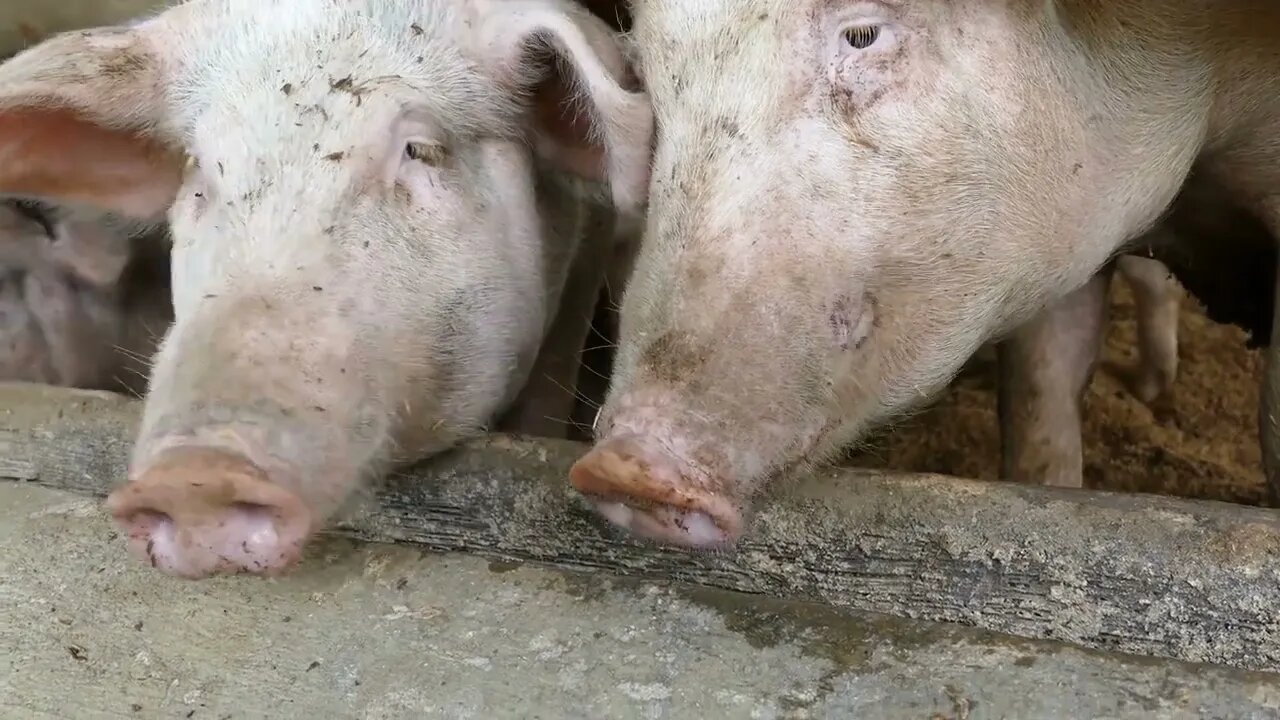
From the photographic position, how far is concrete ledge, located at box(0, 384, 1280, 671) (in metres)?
1.48

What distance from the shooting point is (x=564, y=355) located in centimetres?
293

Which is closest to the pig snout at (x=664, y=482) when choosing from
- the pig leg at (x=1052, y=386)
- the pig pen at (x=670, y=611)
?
the pig pen at (x=670, y=611)

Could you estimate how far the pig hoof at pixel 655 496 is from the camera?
4.92ft

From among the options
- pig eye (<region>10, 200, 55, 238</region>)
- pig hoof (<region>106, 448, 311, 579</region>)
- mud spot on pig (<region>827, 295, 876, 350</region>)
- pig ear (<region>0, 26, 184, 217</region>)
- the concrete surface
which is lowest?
the concrete surface

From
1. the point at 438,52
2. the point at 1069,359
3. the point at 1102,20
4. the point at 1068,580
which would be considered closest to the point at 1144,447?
the point at 1069,359

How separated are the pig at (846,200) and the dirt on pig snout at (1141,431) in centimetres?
128

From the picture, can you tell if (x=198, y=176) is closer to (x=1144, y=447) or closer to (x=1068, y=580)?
(x=1068, y=580)

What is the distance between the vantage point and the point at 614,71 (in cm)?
208

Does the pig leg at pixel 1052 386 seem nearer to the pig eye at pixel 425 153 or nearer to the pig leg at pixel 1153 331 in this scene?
the pig leg at pixel 1153 331

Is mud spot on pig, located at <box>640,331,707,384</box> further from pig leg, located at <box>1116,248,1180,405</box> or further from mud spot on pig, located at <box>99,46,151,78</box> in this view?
pig leg, located at <box>1116,248,1180,405</box>

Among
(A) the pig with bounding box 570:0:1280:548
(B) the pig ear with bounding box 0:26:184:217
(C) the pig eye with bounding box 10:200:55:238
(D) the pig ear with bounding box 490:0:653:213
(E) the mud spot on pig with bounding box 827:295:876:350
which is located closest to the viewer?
(A) the pig with bounding box 570:0:1280:548

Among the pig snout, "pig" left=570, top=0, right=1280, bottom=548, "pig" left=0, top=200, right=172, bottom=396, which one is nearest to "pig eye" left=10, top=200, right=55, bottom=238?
"pig" left=0, top=200, right=172, bottom=396

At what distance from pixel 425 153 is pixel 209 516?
0.83 m

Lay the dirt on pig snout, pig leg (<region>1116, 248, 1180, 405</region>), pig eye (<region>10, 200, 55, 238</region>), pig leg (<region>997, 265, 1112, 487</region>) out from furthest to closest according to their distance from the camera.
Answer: pig leg (<region>1116, 248, 1180, 405</region>) < the dirt on pig snout < pig leg (<region>997, 265, 1112, 487</region>) < pig eye (<region>10, 200, 55, 238</region>)
